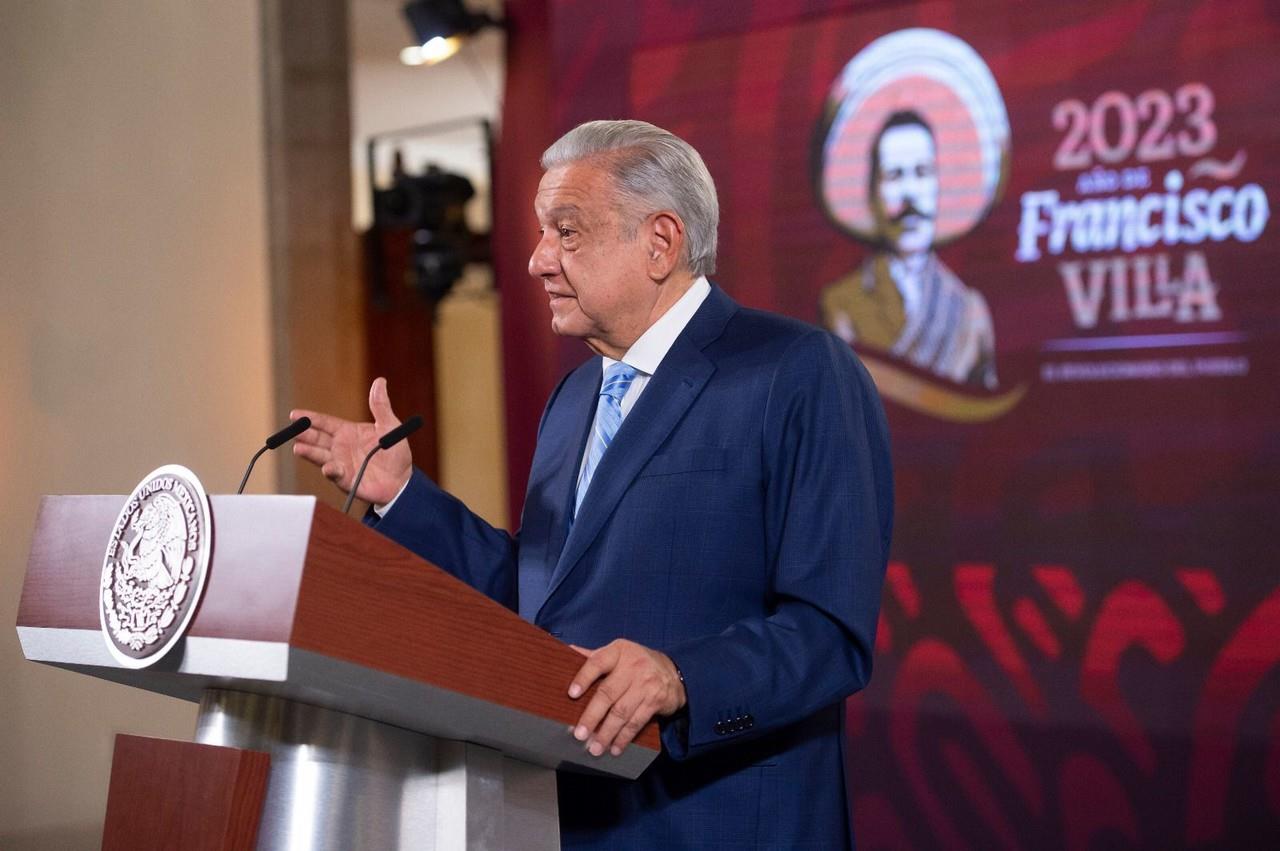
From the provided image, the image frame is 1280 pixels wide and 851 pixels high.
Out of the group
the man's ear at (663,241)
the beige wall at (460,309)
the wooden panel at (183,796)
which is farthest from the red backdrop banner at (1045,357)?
the beige wall at (460,309)

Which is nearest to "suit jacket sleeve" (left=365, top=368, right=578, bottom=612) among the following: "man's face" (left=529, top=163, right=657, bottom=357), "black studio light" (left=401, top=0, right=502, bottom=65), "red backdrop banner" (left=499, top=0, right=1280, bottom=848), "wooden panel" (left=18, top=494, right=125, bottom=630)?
"man's face" (left=529, top=163, right=657, bottom=357)

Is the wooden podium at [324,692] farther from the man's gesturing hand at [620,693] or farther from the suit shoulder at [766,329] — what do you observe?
the suit shoulder at [766,329]

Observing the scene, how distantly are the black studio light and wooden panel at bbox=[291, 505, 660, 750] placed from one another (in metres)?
4.67

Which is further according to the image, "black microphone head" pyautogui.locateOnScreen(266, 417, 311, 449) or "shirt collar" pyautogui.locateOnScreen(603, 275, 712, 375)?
"shirt collar" pyautogui.locateOnScreen(603, 275, 712, 375)

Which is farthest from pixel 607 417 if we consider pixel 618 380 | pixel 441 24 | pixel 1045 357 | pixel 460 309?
pixel 460 309

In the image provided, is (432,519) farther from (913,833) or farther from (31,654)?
(913,833)

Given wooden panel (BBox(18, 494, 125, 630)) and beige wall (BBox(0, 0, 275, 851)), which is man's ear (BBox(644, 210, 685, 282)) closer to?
Answer: wooden panel (BBox(18, 494, 125, 630))

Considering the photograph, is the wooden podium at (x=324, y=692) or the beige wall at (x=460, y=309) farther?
the beige wall at (x=460, y=309)

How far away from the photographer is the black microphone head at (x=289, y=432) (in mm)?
1484

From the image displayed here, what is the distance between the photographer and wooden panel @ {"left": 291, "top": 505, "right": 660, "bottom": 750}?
105 centimetres

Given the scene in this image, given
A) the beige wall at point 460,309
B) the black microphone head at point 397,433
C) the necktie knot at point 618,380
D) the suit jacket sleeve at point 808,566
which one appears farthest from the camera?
the beige wall at point 460,309

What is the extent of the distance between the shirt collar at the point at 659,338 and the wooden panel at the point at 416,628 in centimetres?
54

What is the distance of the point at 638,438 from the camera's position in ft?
5.35

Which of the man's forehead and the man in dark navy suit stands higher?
the man's forehead
